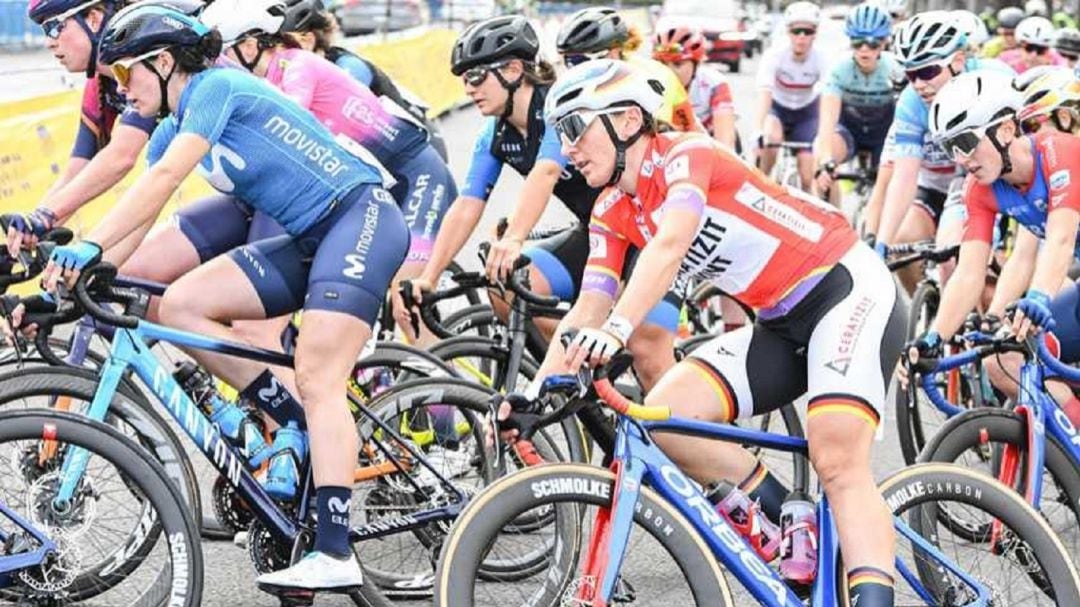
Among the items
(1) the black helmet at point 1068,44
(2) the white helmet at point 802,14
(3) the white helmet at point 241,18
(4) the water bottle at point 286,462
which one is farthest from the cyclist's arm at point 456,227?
(1) the black helmet at point 1068,44

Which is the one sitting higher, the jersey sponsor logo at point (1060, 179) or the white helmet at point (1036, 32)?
the jersey sponsor logo at point (1060, 179)

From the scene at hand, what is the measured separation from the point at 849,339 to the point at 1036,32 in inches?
394

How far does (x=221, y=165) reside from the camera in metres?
5.82

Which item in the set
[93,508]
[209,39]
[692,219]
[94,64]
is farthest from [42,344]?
[692,219]

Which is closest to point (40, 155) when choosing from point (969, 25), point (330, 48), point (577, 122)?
point (330, 48)

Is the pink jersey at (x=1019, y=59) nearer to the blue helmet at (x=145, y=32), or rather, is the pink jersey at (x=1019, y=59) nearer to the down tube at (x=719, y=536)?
the blue helmet at (x=145, y=32)

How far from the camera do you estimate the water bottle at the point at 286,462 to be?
5680mm

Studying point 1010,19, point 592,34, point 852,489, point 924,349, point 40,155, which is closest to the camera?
point 852,489

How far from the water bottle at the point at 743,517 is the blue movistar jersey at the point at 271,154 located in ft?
5.13

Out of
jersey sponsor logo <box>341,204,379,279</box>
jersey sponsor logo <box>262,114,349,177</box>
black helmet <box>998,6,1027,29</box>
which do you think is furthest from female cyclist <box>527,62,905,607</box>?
black helmet <box>998,6,1027,29</box>

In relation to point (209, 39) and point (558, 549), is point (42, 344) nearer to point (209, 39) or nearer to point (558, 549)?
point (209, 39)

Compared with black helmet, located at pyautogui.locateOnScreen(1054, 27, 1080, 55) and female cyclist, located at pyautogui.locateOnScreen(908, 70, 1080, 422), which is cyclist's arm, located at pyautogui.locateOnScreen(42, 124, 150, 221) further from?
black helmet, located at pyautogui.locateOnScreen(1054, 27, 1080, 55)

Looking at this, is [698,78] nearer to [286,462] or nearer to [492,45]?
[492,45]

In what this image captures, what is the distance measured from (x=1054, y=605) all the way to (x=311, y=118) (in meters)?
2.75
